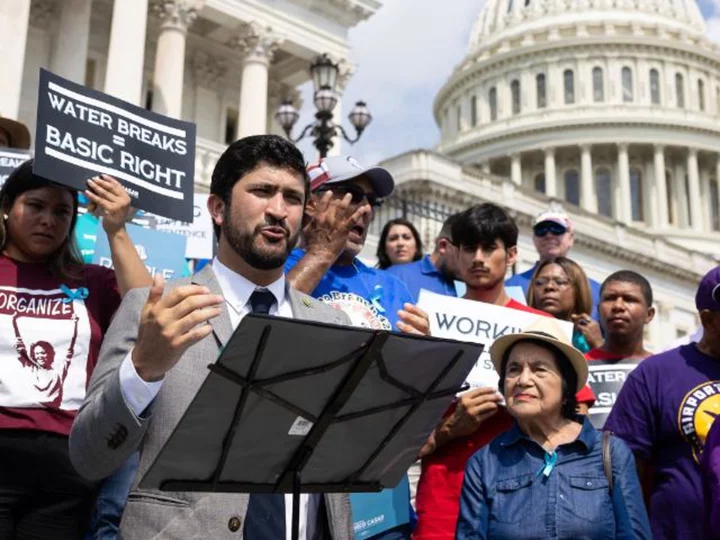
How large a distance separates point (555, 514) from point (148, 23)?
25701 millimetres

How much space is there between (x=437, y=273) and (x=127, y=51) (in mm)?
18891

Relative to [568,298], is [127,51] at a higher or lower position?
higher

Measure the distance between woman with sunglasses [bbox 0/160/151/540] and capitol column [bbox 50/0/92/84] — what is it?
20525 mm

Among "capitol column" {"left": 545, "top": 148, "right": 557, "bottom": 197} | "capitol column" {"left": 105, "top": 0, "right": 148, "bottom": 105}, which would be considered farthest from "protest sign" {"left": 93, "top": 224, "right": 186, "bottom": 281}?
"capitol column" {"left": 545, "top": 148, "right": 557, "bottom": 197}

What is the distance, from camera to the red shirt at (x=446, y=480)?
428 cm

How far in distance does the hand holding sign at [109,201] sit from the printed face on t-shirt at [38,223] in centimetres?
15

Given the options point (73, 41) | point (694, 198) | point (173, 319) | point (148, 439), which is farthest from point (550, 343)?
point (694, 198)

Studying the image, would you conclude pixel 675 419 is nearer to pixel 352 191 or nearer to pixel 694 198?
pixel 352 191

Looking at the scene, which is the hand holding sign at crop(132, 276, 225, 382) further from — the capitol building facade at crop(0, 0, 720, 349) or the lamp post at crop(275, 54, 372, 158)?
the capitol building facade at crop(0, 0, 720, 349)

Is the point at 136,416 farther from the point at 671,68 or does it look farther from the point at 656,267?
the point at 671,68

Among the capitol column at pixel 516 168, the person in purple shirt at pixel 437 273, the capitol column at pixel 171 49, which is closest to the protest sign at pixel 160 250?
the person in purple shirt at pixel 437 273

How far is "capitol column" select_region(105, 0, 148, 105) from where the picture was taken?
75.1 feet

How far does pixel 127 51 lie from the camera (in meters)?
23.3

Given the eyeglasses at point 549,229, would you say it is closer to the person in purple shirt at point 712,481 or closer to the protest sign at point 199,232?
the protest sign at point 199,232
